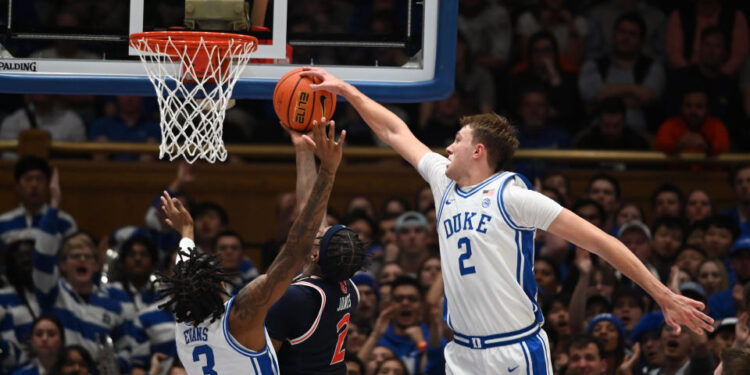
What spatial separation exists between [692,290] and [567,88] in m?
3.25

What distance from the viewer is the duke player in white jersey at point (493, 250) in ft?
16.3

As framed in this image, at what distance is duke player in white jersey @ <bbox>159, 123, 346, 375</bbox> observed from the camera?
473 cm

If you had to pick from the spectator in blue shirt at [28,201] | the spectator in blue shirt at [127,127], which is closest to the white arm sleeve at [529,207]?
the spectator in blue shirt at [28,201]

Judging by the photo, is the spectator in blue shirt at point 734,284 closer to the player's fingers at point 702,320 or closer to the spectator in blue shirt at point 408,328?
the spectator in blue shirt at point 408,328

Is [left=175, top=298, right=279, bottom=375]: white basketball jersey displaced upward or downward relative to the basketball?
downward

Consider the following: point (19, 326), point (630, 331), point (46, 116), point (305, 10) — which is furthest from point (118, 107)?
point (630, 331)

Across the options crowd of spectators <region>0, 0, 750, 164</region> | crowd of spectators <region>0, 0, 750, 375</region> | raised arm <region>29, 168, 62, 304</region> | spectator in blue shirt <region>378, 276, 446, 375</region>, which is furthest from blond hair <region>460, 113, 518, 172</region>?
crowd of spectators <region>0, 0, 750, 164</region>

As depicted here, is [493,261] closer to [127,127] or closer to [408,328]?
[408,328]

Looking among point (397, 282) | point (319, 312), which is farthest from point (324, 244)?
point (397, 282)

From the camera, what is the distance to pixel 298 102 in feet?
17.3

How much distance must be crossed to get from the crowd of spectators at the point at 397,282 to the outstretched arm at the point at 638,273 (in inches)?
81.9

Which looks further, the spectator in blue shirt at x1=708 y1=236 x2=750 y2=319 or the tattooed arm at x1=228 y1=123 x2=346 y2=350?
the spectator in blue shirt at x1=708 y1=236 x2=750 y2=319

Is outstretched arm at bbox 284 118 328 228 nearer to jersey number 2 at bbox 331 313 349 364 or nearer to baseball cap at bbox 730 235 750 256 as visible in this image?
jersey number 2 at bbox 331 313 349 364

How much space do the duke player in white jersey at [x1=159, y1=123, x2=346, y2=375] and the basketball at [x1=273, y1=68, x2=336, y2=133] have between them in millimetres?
621
